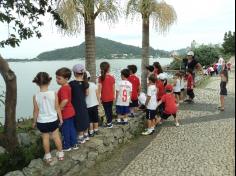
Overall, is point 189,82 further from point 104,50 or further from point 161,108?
point 104,50

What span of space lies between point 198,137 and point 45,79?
4.15 metres

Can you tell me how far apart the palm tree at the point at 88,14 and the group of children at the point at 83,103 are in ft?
4.77

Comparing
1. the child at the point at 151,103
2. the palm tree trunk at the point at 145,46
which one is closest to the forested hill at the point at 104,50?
the palm tree trunk at the point at 145,46

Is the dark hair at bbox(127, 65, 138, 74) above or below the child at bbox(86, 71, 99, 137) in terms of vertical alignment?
above

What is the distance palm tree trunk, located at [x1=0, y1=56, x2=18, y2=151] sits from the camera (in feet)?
20.2

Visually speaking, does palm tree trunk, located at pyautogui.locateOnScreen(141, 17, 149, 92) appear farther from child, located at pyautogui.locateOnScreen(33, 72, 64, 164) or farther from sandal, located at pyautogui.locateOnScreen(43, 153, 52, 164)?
sandal, located at pyautogui.locateOnScreen(43, 153, 52, 164)

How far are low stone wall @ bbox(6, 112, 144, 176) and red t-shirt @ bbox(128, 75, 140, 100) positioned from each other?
24.7 inches

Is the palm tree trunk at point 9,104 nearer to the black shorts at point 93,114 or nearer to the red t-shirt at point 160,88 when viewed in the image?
the black shorts at point 93,114

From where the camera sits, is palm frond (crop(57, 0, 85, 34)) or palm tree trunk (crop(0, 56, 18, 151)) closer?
palm tree trunk (crop(0, 56, 18, 151))

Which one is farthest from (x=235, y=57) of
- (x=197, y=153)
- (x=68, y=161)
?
(x=197, y=153)

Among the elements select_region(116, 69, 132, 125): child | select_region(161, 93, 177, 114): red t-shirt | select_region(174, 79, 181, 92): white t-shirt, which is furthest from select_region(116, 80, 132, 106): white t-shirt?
select_region(174, 79, 181, 92): white t-shirt

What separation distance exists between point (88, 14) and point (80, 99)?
337 centimetres

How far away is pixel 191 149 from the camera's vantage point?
7.50m

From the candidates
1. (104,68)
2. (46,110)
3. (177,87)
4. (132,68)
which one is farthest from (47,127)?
(177,87)
